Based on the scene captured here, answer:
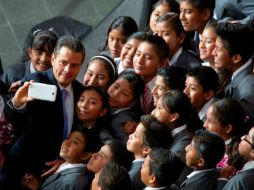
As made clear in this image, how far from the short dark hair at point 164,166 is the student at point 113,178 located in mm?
138

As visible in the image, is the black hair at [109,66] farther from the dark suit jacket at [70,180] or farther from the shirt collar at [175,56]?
the dark suit jacket at [70,180]

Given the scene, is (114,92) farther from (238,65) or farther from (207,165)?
(207,165)

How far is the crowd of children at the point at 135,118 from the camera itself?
13.9 feet

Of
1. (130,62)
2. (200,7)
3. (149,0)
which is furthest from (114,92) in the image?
(149,0)

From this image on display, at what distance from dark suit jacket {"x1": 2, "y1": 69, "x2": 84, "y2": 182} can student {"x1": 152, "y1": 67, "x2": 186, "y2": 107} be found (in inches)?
23.6

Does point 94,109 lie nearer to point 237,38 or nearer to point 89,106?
point 89,106

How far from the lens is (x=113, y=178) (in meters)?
4.14

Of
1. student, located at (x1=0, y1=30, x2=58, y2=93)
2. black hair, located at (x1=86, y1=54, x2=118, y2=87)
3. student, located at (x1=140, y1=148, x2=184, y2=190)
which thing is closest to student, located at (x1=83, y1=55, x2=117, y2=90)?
black hair, located at (x1=86, y1=54, x2=118, y2=87)

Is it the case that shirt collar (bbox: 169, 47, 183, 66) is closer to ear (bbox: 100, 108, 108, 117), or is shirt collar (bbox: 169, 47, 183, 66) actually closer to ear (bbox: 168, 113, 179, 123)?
ear (bbox: 100, 108, 108, 117)

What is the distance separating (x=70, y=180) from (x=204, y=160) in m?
0.76

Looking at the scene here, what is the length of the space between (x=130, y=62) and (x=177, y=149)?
1.17m

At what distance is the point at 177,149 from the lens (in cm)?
456

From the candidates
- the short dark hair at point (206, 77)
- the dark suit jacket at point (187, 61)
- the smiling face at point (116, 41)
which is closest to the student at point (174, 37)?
the dark suit jacket at point (187, 61)

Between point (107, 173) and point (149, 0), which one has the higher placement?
point (107, 173)
